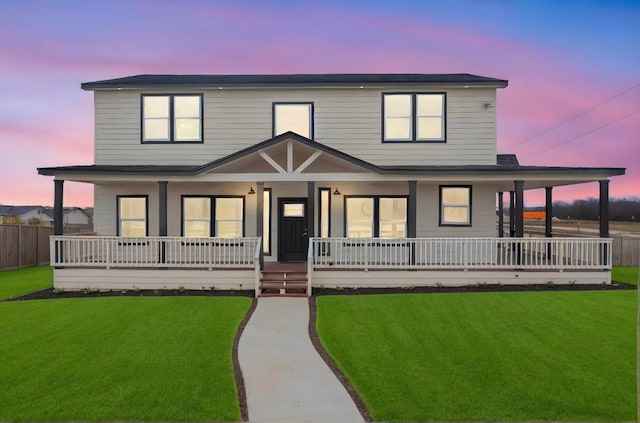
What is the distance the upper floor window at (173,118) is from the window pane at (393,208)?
7.24 m

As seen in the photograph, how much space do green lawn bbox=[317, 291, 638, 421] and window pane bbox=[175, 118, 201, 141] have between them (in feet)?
27.1

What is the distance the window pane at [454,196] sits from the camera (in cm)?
1455

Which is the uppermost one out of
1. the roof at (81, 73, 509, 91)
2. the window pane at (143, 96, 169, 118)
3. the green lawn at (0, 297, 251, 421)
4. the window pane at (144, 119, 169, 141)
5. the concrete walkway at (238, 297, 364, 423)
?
the roof at (81, 73, 509, 91)

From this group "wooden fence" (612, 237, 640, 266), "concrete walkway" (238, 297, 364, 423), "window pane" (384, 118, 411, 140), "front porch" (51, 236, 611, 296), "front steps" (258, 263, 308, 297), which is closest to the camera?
"concrete walkway" (238, 297, 364, 423)

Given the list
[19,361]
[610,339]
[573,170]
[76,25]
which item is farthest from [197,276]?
[76,25]

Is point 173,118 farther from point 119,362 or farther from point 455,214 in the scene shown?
point 455,214

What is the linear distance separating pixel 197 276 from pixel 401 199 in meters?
7.47

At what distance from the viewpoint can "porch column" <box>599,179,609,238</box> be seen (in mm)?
12719

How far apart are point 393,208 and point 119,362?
10.4 meters

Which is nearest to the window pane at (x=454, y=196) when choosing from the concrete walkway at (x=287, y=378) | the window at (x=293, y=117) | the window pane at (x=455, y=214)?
the window pane at (x=455, y=214)

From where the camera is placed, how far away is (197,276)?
12.2 m

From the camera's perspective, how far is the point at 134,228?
14609 mm

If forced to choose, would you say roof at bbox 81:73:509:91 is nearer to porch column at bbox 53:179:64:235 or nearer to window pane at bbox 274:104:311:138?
window pane at bbox 274:104:311:138

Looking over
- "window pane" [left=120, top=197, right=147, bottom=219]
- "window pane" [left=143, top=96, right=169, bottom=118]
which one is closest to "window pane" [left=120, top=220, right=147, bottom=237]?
"window pane" [left=120, top=197, right=147, bottom=219]
